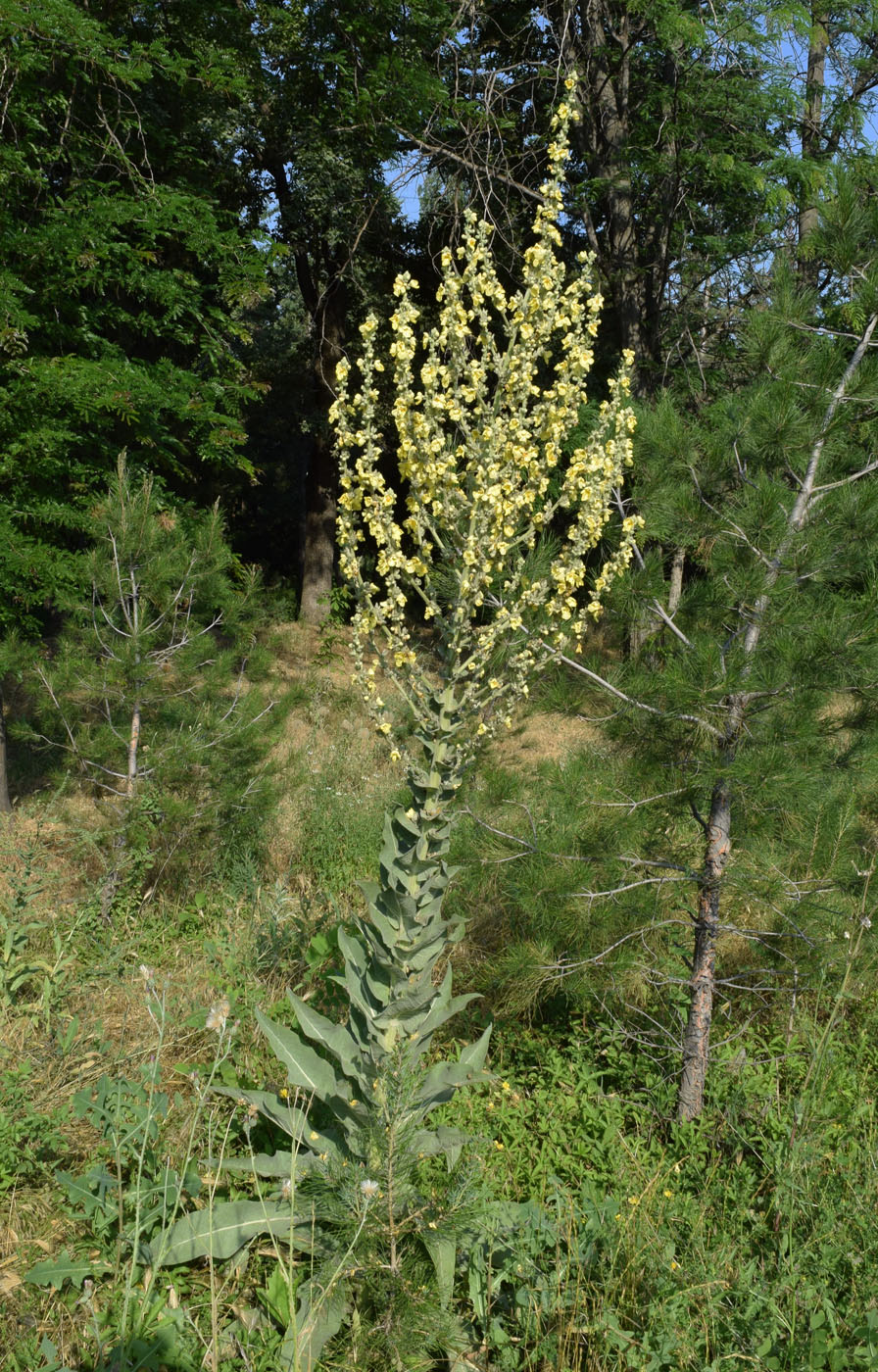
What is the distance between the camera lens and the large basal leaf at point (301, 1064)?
9.38 feet

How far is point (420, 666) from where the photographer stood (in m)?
2.73

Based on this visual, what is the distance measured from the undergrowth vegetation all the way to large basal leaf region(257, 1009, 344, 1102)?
0.13 meters

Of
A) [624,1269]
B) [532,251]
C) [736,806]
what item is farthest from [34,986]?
[532,251]

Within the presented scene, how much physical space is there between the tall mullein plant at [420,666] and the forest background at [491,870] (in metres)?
0.09

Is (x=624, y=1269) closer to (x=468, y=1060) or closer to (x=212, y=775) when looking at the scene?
(x=468, y=1060)

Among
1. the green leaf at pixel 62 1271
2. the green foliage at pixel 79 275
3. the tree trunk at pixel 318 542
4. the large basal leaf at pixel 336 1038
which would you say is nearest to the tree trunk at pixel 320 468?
the tree trunk at pixel 318 542

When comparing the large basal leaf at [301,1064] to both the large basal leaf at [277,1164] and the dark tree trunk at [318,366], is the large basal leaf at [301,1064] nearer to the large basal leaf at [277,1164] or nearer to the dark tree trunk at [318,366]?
the large basal leaf at [277,1164]

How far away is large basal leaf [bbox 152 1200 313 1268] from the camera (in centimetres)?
258

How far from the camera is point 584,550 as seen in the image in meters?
2.80

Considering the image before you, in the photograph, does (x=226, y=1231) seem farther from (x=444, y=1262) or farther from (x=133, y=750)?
(x=133, y=750)

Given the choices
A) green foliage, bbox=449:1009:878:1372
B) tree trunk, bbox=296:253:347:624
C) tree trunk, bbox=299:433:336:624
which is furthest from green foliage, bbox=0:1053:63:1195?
tree trunk, bbox=299:433:336:624

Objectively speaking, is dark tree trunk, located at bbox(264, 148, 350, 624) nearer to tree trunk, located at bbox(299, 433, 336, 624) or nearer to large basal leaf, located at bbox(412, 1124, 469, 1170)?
tree trunk, located at bbox(299, 433, 336, 624)

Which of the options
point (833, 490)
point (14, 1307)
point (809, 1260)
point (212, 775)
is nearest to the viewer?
point (14, 1307)

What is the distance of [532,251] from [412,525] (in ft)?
2.75
